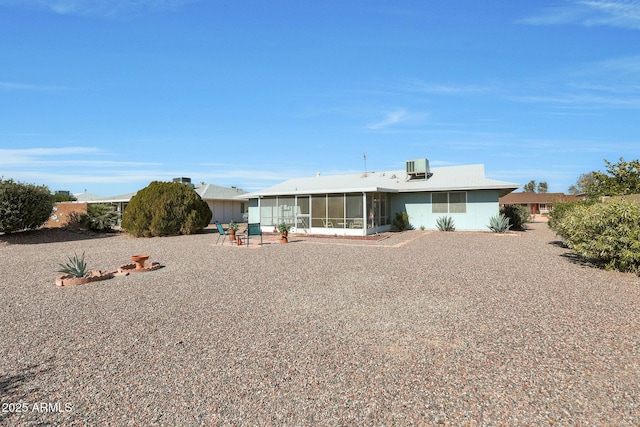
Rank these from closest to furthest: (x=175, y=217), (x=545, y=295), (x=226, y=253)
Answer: (x=545, y=295) → (x=226, y=253) → (x=175, y=217)

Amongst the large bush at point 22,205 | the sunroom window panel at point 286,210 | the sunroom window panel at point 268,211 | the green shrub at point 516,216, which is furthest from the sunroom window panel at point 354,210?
the large bush at point 22,205

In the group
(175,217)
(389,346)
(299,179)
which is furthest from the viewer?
(299,179)

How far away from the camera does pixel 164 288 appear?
22.4ft

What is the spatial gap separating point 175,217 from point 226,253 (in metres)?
7.94

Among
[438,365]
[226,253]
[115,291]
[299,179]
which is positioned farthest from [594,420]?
[299,179]

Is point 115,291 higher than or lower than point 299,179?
lower

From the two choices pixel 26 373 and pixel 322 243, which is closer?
pixel 26 373

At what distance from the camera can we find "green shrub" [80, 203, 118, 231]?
763 inches

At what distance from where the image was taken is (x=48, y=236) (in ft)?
55.7

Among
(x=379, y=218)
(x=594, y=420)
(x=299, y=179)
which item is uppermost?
(x=299, y=179)

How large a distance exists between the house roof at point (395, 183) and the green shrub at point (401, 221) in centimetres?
134

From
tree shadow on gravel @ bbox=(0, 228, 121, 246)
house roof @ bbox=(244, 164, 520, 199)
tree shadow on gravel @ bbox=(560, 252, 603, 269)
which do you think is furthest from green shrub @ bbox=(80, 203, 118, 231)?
tree shadow on gravel @ bbox=(560, 252, 603, 269)

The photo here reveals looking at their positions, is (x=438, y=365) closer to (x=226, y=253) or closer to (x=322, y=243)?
(x=226, y=253)

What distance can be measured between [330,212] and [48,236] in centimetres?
1412
